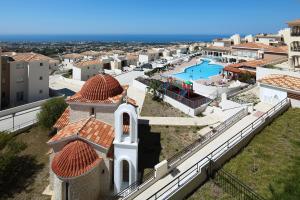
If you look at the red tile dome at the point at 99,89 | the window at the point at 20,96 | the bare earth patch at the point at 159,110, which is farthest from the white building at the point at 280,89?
the window at the point at 20,96

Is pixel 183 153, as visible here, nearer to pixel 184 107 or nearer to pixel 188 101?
pixel 184 107

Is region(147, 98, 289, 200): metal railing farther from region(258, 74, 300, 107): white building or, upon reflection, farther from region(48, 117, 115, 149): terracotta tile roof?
region(48, 117, 115, 149): terracotta tile roof

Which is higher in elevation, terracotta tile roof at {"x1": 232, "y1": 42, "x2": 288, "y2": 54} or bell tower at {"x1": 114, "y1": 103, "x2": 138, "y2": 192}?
terracotta tile roof at {"x1": 232, "y1": 42, "x2": 288, "y2": 54}

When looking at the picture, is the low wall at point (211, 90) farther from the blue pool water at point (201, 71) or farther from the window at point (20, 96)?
the window at point (20, 96)

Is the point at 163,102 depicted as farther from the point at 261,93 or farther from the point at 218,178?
the point at 218,178

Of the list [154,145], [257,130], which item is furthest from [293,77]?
[154,145]

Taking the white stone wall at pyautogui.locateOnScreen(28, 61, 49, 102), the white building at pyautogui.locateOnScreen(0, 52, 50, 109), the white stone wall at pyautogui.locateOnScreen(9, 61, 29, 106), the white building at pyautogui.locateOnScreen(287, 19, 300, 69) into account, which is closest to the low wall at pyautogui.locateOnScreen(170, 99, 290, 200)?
the white building at pyautogui.locateOnScreen(287, 19, 300, 69)
